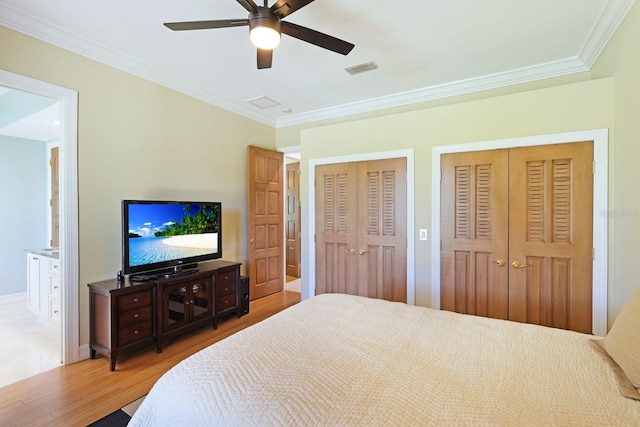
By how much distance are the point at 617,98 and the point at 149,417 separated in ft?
11.6

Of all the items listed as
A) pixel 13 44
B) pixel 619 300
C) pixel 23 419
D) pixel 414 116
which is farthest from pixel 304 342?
pixel 13 44

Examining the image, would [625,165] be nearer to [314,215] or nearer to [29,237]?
[314,215]

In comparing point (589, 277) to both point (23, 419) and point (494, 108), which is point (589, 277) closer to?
point (494, 108)

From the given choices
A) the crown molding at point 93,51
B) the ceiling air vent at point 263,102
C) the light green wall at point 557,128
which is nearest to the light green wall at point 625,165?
the light green wall at point 557,128

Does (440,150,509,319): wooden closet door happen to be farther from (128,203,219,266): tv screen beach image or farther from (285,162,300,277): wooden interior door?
(285,162,300,277): wooden interior door

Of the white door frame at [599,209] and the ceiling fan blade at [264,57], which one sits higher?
the ceiling fan blade at [264,57]

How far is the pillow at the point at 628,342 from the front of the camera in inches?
43.9

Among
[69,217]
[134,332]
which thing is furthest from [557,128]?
[69,217]

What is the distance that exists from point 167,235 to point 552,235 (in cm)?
353

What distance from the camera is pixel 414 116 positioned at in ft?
10.5

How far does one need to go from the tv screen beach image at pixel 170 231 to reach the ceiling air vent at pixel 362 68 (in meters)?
2.16

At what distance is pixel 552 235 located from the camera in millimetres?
2582

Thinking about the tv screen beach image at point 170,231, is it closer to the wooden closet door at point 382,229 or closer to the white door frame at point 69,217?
the white door frame at point 69,217

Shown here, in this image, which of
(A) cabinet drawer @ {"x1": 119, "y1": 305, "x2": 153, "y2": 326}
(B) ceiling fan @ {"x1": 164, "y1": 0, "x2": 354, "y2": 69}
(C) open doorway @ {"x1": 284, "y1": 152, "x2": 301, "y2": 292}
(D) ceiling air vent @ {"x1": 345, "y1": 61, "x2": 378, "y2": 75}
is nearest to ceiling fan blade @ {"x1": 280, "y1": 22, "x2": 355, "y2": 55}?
(B) ceiling fan @ {"x1": 164, "y1": 0, "x2": 354, "y2": 69}
